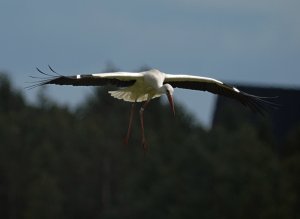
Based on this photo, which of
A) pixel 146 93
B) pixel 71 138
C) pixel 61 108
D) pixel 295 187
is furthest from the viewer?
pixel 61 108

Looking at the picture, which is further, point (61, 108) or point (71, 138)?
point (61, 108)

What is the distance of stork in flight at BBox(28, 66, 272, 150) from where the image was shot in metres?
15.8

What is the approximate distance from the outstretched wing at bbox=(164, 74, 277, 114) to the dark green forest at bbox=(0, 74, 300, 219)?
2142cm

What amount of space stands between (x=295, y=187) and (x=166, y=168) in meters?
3.58

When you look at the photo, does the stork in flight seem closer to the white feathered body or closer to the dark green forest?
the white feathered body

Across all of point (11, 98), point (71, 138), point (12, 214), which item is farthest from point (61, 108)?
point (12, 214)

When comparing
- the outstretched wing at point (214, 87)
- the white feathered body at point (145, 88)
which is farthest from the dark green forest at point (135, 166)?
the white feathered body at point (145, 88)

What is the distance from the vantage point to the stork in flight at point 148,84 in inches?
624

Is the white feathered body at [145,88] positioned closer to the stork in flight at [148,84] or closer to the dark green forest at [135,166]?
the stork in flight at [148,84]

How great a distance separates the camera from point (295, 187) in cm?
4034

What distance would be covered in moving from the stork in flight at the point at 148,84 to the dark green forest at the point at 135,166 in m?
21.5

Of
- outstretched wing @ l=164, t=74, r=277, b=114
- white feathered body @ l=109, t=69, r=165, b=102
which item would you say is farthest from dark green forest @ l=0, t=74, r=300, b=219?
white feathered body @ l=109, t=69, r=165, b=102

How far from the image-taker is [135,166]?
4669 cm

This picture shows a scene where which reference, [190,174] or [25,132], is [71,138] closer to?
[25,132]
